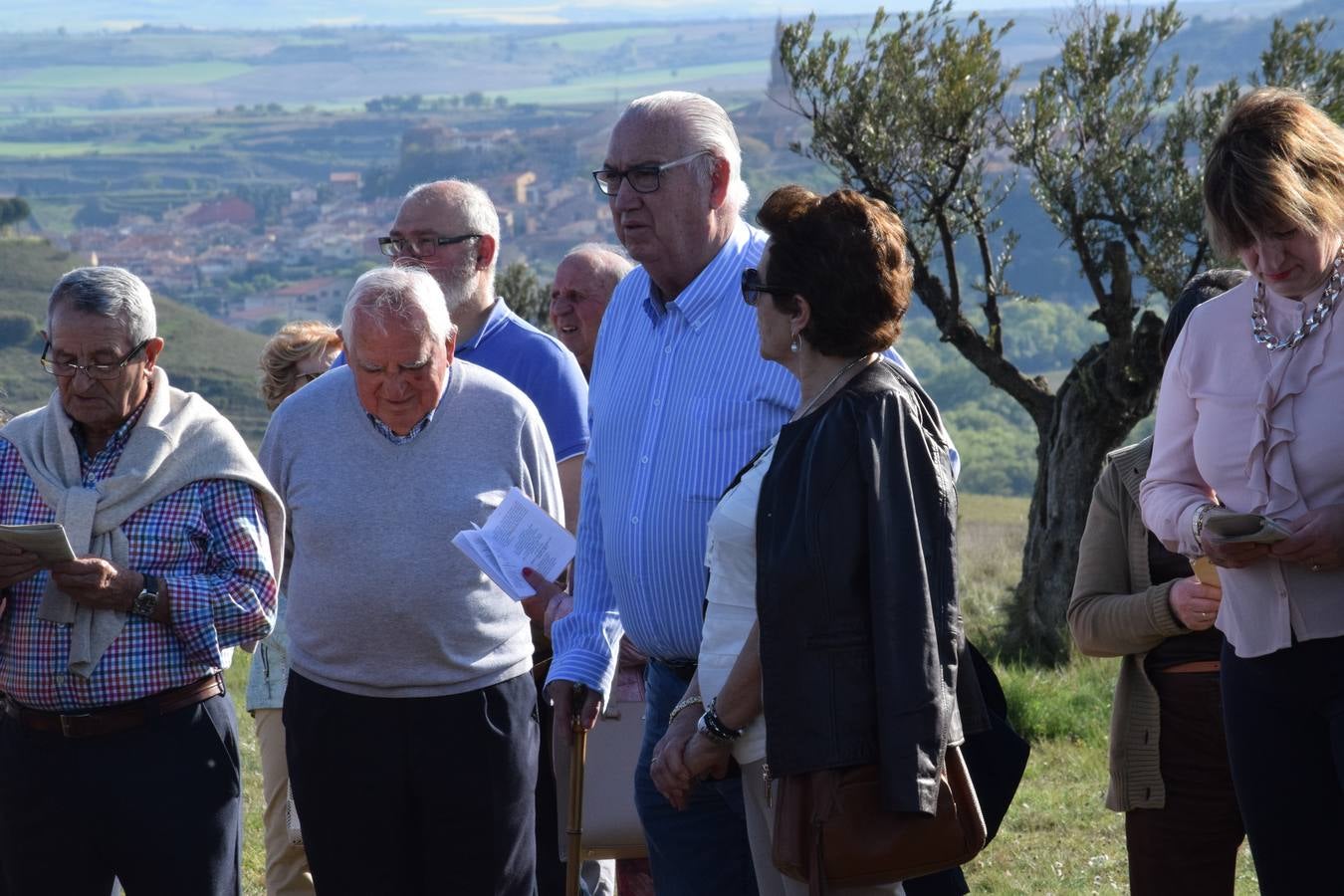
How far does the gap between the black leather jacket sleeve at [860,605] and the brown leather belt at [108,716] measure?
5.37ft

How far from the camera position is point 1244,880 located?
198 inches

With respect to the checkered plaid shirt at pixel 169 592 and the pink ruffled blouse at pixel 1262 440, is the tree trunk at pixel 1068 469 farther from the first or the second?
the checkered plaid shirt at pixel 169 592

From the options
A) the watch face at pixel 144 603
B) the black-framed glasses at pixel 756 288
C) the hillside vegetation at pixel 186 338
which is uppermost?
the black-framed glasses at pixel 756 288

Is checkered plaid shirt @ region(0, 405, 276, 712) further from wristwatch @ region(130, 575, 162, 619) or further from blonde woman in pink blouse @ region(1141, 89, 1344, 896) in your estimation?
blonde woman in pink blouse @ region(1141, 89, 1344, 896)

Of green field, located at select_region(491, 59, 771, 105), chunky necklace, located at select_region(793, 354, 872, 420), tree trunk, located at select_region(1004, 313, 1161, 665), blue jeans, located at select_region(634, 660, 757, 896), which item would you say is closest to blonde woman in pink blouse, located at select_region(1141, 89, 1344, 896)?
chunky necklace, located at select_region(793, 354, 872, 420)

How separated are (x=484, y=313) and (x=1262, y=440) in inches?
108

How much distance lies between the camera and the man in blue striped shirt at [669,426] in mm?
3283

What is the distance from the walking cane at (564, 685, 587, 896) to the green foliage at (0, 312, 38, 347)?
24.4 m

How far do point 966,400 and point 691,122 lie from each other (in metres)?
47.6

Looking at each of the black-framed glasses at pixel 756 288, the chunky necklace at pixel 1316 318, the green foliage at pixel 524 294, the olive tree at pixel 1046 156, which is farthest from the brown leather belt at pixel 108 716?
Answer: the green foliage at pixel 524 294

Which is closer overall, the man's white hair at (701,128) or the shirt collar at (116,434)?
the man's white hair at (701,128)

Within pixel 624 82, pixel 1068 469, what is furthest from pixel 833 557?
pixel 624 82

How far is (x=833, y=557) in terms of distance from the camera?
2629 millimetres

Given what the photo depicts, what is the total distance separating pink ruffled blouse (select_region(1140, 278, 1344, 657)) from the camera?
2844 millimetres
